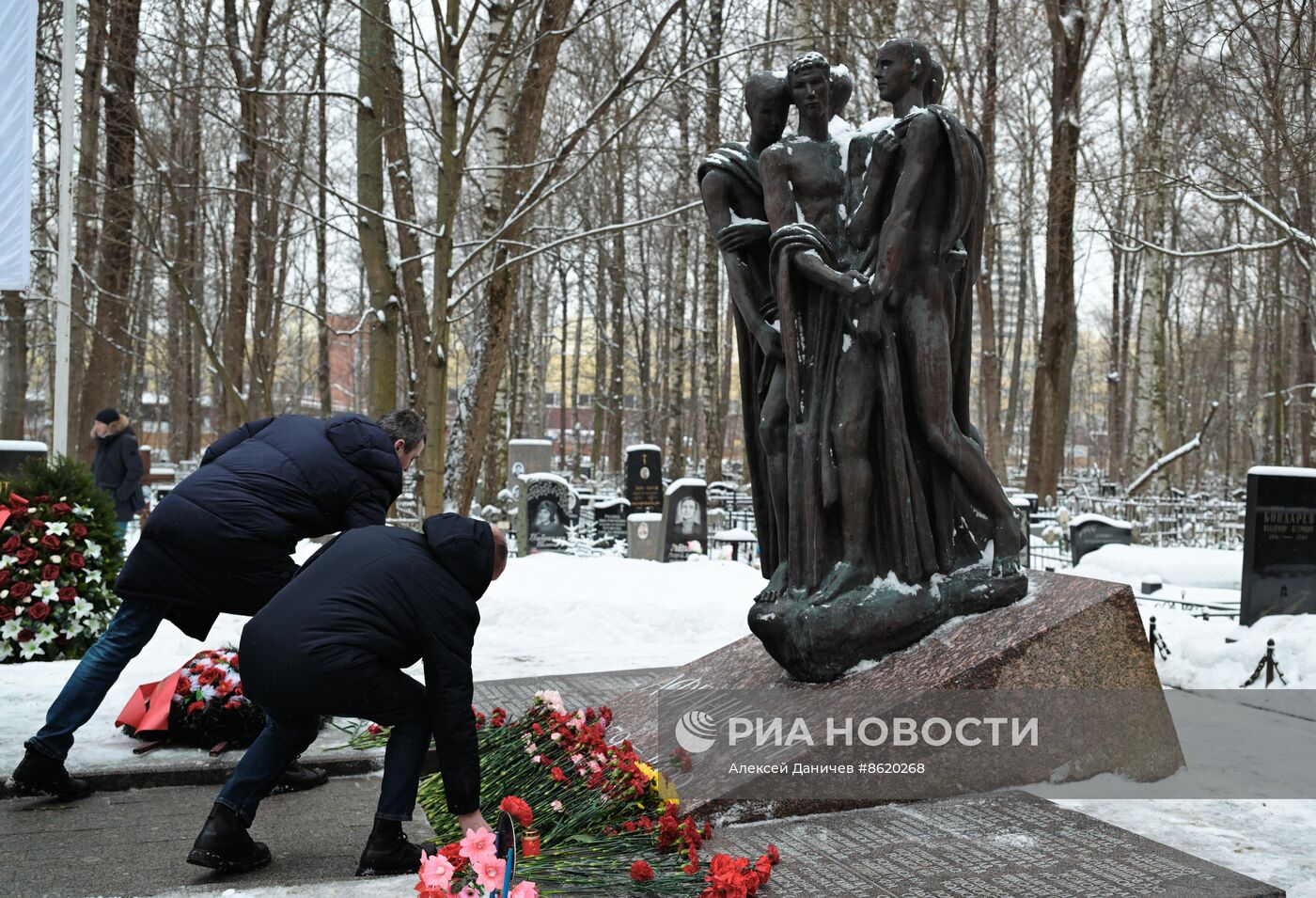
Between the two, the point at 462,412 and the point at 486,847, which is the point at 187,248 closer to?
the point at 462,412

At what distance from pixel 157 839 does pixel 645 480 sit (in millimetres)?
16171

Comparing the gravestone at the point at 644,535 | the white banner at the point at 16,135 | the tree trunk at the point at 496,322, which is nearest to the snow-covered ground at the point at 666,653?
the tree trunk at the point at 496,322

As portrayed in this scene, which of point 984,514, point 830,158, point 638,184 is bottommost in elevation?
point 984,514

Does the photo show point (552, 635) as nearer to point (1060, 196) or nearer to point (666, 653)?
point (666, 653)

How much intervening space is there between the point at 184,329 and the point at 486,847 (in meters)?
33.8

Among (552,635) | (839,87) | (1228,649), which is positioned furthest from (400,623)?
(1228,649)

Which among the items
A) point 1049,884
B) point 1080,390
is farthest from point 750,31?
point 1080,390

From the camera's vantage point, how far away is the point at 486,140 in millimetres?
14352

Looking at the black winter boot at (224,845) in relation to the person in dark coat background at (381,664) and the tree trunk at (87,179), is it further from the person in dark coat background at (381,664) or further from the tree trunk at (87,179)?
the tree trunk at (87,179)

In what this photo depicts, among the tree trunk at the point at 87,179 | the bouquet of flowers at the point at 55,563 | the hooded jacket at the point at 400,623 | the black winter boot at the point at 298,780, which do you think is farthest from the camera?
the tree trunk at the point at 87,179

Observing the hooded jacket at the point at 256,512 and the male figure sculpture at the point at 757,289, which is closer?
the hooded jacket at the point at 256,512

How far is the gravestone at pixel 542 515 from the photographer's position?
1808 cm

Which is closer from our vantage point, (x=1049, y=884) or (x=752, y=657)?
(x=1049, y=884)

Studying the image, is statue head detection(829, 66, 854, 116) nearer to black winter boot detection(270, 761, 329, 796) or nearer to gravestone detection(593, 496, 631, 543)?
black winter boot detection(270, 761, 329, 796)
